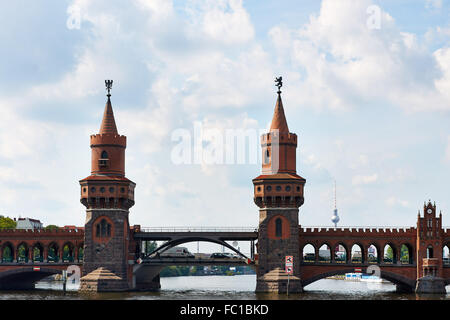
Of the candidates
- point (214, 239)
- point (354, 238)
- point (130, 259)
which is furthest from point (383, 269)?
point (130, 259)

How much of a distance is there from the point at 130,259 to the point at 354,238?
3202cm

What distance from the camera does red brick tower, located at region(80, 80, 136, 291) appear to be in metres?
110

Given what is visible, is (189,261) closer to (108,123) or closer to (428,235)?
(108,123)

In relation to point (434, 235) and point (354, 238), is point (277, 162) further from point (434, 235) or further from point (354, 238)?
point (434, 235)

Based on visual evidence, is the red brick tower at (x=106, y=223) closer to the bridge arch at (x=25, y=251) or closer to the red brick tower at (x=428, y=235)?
the bridge arch at (x=25, y=251)

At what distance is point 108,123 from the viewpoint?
376 ft

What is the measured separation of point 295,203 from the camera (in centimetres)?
10962

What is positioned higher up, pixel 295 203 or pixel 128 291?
pixel 295 203

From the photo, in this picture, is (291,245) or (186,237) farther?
(186,237)

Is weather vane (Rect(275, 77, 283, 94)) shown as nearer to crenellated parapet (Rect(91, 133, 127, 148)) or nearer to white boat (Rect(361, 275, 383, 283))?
crenellated parapet (Rect(91, 133, 127, 148))

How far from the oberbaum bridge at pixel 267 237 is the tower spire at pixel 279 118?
6.1 inches

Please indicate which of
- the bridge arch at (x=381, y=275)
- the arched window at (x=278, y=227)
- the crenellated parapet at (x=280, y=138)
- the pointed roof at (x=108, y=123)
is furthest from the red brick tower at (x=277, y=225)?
the pointed roof at (x=108, y=123)

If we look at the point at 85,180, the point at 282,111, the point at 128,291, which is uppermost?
the point at 282,111

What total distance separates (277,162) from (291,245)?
1156 centimetres
